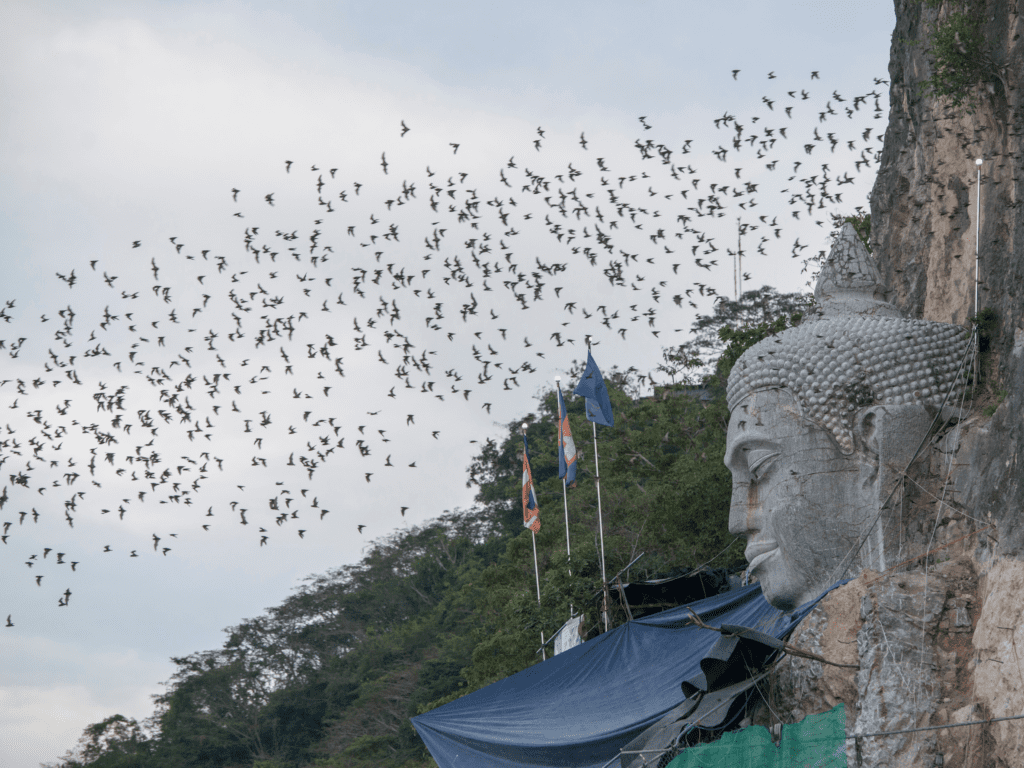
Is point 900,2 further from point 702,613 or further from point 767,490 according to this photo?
point 702,613

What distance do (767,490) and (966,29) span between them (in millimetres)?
4909

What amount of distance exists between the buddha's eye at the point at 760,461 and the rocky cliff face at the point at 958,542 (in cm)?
132

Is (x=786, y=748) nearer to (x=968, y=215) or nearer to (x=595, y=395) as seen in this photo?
(x=968, y=215)

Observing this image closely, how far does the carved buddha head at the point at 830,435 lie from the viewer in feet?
33.3

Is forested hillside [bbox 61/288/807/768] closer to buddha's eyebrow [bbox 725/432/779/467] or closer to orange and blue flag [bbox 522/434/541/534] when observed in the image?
orange and blue flag [bbox 522/434/541/534]

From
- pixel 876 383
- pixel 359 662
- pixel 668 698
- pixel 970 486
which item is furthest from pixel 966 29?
pixel 359 662

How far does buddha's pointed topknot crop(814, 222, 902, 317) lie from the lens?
11359 mm

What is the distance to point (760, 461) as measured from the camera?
35.3 feet

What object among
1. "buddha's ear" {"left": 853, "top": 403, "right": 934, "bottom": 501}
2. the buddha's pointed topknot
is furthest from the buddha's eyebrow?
the buddha's pointed topknot

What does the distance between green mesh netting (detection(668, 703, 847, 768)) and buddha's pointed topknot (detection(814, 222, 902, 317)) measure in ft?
14.6

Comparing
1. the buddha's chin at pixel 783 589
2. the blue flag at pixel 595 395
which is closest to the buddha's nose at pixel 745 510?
the buddha's chin at pixel 783 589

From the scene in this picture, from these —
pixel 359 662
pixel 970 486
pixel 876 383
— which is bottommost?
pixel 359 662

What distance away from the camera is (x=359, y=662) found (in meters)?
43.3

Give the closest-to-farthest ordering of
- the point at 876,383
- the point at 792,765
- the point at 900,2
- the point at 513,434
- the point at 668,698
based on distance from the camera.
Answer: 1. the point at 792,765
2. the point at 876,383
3. the point at 668,698
4. the point at 900,2
5. the point at 513,434
